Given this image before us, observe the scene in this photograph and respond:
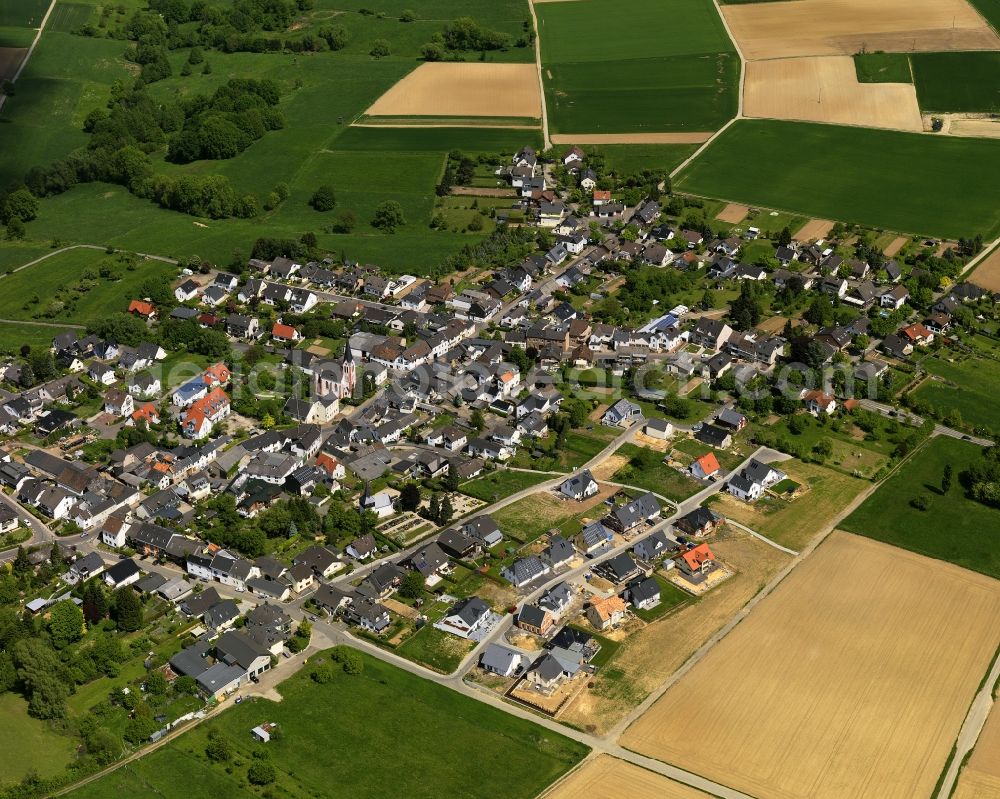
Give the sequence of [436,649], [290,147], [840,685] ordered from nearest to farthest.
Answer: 1. [840,685]
2. [436,649]
3. [290,147]

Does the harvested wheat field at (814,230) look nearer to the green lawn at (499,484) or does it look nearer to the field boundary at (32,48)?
the green lawn at (499,484)

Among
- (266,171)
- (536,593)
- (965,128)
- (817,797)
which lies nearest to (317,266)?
(266,171)

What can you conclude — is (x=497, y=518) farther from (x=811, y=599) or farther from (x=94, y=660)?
(x=94, y=660)

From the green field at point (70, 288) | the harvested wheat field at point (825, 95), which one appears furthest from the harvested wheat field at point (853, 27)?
the green field at point (70, 288)

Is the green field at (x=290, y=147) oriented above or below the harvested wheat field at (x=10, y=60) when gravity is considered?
below

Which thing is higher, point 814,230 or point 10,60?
point 10,60

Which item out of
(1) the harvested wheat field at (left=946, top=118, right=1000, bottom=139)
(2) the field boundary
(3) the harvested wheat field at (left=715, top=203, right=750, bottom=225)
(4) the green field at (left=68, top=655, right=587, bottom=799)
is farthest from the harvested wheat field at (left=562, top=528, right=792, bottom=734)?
(2) the field boundary

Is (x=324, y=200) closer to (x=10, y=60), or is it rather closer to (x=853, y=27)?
(x=10, y=60)

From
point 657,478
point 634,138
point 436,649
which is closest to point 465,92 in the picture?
point 634,138
